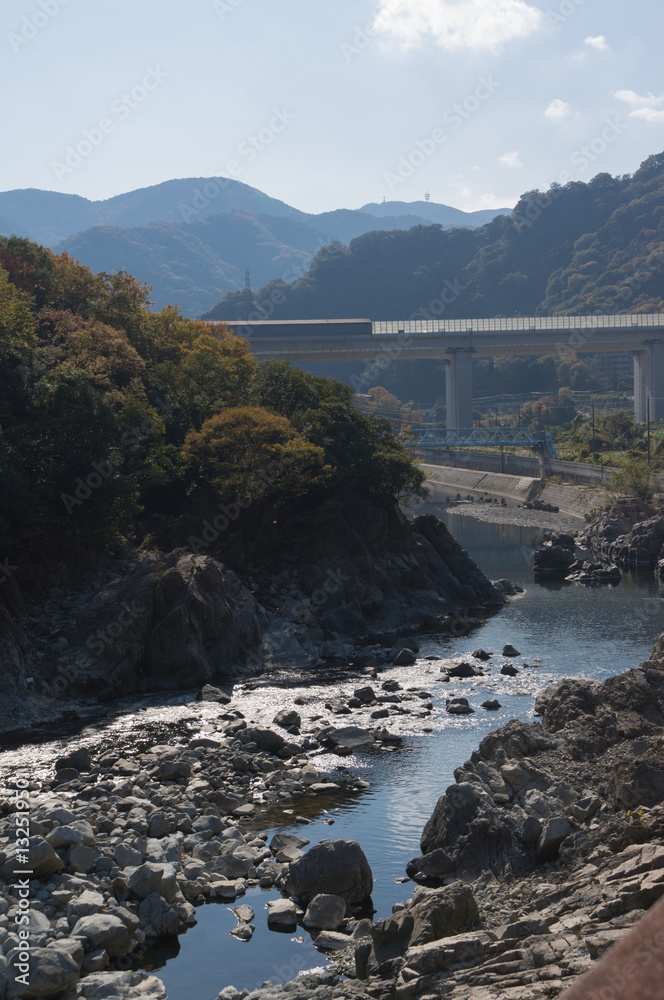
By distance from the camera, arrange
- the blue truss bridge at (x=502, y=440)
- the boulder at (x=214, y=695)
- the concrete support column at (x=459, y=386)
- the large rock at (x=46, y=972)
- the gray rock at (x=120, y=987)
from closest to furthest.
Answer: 1. the large rock at (x=46, y=972)
2. the gray rock at (x=120, y=987)
3. the boulder at (x=214, y=695)
4. the blue truss bridge at (x=502, y=440)
5. the concrete support column at (x=459, y=386)

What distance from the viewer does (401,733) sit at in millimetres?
25766

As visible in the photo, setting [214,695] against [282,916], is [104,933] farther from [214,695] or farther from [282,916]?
[214,695]

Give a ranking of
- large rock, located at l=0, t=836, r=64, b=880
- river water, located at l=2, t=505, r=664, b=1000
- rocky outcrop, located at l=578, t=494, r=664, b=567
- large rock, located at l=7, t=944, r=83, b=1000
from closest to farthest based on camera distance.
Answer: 1. large rock, located at l=7, t=944, r=83, b=1000
2. river water, located at l=2, t=505, r=664, b=1000
3. large rock, located at l=0, t=836, r=64, b=880
4. rocky outcrop, located at l=578, t=494, r=664, b=567

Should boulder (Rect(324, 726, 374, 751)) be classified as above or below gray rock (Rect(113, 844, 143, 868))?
below

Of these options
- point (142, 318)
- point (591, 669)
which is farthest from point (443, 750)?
point (142, 318)

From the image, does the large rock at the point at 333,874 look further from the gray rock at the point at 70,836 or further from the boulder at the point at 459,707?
the boulder at the point at 459,707

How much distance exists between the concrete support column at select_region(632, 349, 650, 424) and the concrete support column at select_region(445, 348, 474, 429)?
74.1ft

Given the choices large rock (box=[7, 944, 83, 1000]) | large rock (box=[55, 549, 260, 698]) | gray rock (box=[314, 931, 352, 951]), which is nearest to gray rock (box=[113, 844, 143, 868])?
large rock (box=[7, 944, 83, 1000])

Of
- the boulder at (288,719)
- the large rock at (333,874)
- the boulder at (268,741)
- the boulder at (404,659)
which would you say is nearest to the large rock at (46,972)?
the large rock at (333,874)

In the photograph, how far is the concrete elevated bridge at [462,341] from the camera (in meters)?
102

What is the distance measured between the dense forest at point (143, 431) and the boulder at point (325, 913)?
62.4 ft

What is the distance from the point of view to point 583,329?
4281 inches

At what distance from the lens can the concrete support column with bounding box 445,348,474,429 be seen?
11106 centimetres

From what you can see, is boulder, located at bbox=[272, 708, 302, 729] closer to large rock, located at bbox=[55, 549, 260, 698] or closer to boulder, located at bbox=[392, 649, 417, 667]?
large rock, located at bbox=[55, 549, 260, 698]
